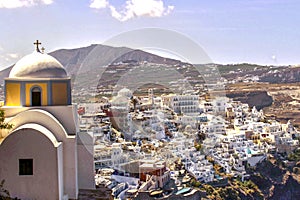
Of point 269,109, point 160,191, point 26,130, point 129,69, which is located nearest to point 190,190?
point 160,191

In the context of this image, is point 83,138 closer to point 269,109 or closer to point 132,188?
point 132,188

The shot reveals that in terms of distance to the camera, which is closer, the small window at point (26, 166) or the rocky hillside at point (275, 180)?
the small window at point (26, 166)

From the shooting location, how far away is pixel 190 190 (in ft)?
63.3

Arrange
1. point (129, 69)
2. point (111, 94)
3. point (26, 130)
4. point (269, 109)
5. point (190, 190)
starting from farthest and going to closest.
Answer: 1. point (269, 109)
2. point (111, 94)
3. point (129, 69)
4. point (190, 190)
5. point (26, 130)

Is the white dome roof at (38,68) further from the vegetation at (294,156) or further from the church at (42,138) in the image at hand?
the vegetation at (294,156)

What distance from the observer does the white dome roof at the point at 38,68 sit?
25.2 feet

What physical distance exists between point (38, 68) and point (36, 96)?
0.49 metres

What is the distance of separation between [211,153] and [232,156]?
4.08 feet

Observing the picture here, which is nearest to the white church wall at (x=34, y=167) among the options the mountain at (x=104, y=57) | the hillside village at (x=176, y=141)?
the mountain at (x=104, y=57)

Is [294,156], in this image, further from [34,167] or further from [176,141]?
[34,167]

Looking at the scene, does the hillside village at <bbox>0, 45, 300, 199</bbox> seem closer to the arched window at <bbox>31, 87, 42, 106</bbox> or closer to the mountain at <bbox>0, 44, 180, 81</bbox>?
the mountain at <bbox>0, 44, 180, 81</bbox>

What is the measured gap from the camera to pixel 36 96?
7695 mm

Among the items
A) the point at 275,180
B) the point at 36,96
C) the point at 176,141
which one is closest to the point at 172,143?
the point at 176,141

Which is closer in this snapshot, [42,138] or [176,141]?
[42,138]
